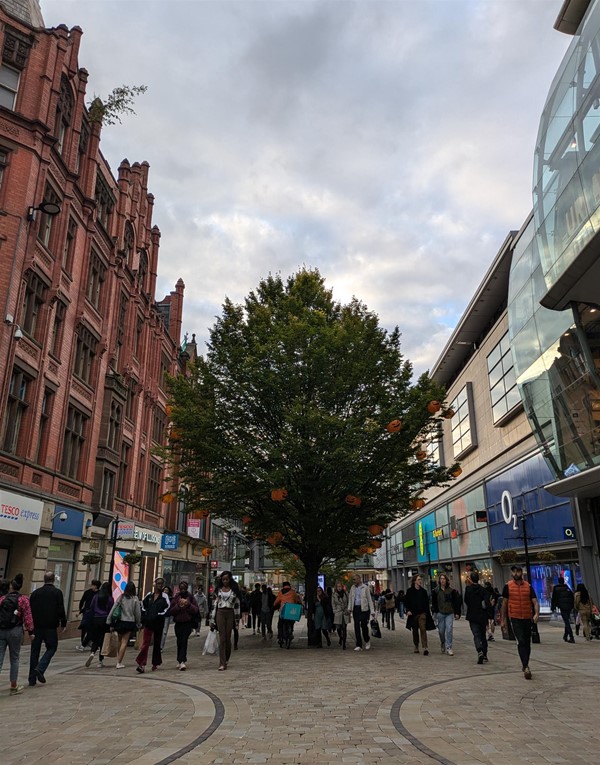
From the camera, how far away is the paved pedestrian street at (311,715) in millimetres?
5898

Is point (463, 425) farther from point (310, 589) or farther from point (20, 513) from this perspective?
point (20, 513)

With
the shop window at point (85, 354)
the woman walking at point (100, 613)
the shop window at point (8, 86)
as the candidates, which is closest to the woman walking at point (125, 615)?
the woman walking at point (100, 613)

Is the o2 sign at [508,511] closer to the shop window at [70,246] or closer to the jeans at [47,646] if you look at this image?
the shop window at [70,246]

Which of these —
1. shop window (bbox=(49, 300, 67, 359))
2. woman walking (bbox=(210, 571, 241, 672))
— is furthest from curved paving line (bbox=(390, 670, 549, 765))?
shop window (bbox=(49, 300, 67, 359))

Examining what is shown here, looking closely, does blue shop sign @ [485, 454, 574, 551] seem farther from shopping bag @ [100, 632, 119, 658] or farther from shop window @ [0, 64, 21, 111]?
shop window @ [0, 64, 21, 111]

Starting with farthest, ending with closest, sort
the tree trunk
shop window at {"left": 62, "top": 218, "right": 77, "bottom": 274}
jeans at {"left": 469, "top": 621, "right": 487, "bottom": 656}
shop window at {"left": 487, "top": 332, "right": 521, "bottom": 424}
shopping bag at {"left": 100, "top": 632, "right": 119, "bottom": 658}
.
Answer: shop window at {"left": 487, "top": 332, "right": 521, "bottom": 424}
shop window at {"left": 62, "top": 218, "right": 77, "bottom": 274}
the tree trunk
shopping bag at {"left": 100, "top": 632, "right": 119, "bottom": 658}
jeans at {"left": 469, "top": 621, "right": 487, "bottom": 656}

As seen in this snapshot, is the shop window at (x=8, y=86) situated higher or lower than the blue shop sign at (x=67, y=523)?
higher

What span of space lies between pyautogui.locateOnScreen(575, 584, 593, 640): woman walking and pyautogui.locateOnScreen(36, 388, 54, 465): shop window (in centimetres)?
1822

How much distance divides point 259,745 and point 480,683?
5.27m

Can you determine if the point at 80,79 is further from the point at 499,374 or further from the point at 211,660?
the point at 499,374

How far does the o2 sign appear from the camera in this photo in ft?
101

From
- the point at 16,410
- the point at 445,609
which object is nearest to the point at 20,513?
the point at 16,410

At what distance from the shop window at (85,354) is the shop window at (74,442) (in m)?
1.58

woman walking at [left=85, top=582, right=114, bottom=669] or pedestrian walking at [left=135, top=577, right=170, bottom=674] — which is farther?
woman walking at [left=85, top=582, right=114, bottom=669]
